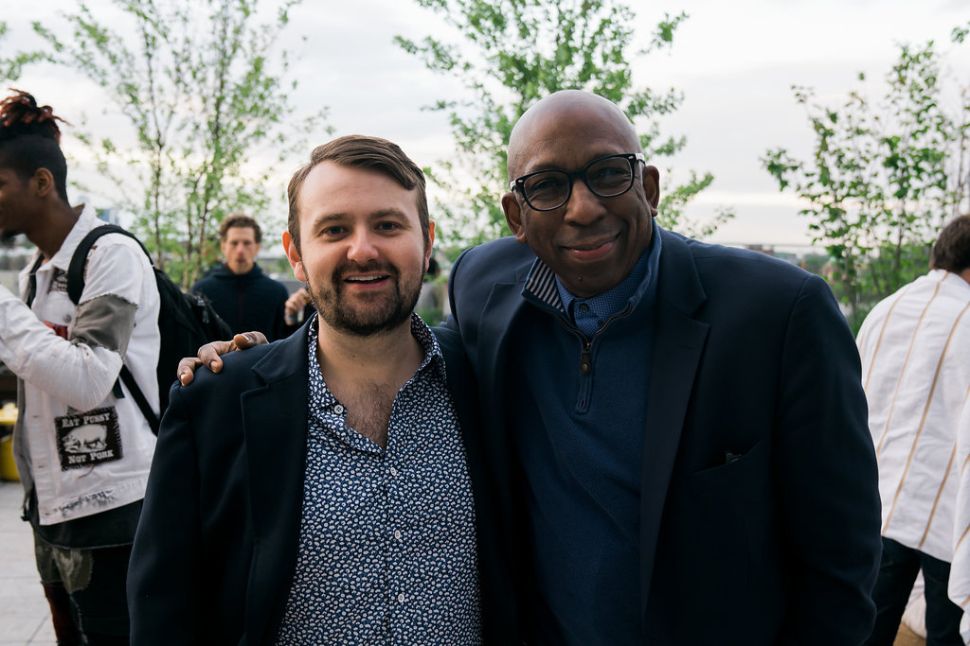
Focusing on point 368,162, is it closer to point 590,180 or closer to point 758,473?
point 590,180

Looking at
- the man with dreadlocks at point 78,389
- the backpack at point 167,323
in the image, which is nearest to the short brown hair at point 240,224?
the backpack at point 167,323

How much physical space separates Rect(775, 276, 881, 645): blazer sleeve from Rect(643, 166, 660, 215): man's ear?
450mm

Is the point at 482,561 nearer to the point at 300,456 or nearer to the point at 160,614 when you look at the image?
the point at 300,456

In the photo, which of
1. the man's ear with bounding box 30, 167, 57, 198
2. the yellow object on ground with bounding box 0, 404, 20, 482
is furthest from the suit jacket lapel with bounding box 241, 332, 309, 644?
the yellow object on ground with bounding box 0, 404, 20, 482

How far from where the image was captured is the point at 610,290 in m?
2.14

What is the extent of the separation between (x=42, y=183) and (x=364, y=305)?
5.74 ft

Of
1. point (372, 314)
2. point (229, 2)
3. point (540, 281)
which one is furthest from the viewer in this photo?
point (229, 2)

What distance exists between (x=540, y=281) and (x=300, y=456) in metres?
0.76

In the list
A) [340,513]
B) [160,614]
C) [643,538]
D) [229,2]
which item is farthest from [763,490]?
[229,2]

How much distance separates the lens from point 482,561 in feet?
6.82

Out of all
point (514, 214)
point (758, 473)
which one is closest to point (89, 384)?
point (514, 214)

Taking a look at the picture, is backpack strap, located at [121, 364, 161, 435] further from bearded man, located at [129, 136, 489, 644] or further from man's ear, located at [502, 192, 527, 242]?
man's ear, located at [502, 192, 527, 242]

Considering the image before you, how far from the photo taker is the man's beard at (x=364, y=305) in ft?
6.68

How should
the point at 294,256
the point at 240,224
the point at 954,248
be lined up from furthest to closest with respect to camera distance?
the point at 240,224, the point at 954,248, the point at 294,256
